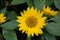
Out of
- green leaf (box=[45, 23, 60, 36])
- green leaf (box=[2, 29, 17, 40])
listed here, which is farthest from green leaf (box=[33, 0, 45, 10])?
green leaf (box=[2, 29, 17, 40])

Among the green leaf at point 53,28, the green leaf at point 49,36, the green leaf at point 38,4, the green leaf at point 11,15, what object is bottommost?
the green leaf at point 49,36

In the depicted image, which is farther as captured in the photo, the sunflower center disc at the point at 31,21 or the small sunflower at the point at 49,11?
the small sunflower at the point at 49,11

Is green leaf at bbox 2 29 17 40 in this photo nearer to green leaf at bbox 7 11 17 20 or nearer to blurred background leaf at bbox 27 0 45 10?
green leaf at bbox 7 11 17 20

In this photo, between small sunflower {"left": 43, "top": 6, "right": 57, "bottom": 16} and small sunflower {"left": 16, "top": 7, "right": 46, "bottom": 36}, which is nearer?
small sunflower {"left": 16, "top": 7, "right": 46, "bottom": 36}

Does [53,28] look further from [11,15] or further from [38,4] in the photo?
[11,15]

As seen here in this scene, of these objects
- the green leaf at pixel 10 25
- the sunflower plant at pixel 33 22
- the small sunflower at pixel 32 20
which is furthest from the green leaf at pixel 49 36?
the green leaf at pixel 10 25

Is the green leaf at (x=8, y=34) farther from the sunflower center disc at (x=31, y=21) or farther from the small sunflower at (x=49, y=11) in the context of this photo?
the small sunflower at (x=49, y=11)

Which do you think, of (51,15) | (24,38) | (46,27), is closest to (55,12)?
(51,15)
